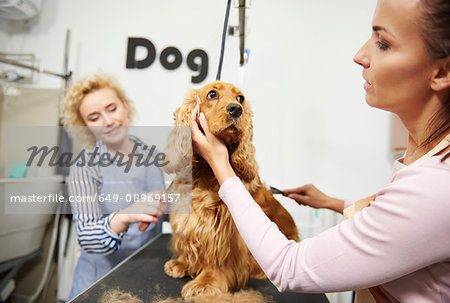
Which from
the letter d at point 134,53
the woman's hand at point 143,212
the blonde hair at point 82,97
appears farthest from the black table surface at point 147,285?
the letter d at point 134,53

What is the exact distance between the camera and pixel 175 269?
2.39 feet

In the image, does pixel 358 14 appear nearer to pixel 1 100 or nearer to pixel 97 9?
pixel 97 9

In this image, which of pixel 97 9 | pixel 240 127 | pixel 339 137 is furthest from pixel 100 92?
pixel 339 137

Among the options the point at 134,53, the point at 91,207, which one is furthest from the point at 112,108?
the point at 91,207

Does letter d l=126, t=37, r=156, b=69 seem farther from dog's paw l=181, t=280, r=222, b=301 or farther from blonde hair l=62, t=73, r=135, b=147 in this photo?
dog's paw l=181, t=280, r=222, b=301

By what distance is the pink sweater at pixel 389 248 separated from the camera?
317mm

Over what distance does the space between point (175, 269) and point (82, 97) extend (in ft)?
2.22

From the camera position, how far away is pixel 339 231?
38cm

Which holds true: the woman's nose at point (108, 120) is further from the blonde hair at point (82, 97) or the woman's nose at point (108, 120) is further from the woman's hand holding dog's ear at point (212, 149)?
the woman's hand holding dog's ear at point (212, 149)

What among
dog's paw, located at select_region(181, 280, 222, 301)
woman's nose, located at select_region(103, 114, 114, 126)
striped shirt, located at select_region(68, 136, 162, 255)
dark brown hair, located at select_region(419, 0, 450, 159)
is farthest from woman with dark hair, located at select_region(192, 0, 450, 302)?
woman's nose, located at select_region(103, 114, 114, 126)

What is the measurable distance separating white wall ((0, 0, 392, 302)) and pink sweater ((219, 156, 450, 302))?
1.59 feet

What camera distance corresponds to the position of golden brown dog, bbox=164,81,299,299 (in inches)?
24.8

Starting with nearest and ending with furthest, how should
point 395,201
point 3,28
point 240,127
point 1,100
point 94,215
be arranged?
point 395,201, point 240,127, point 94,215, point 3,28, point 1,100

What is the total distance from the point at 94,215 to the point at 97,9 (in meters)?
0.75
